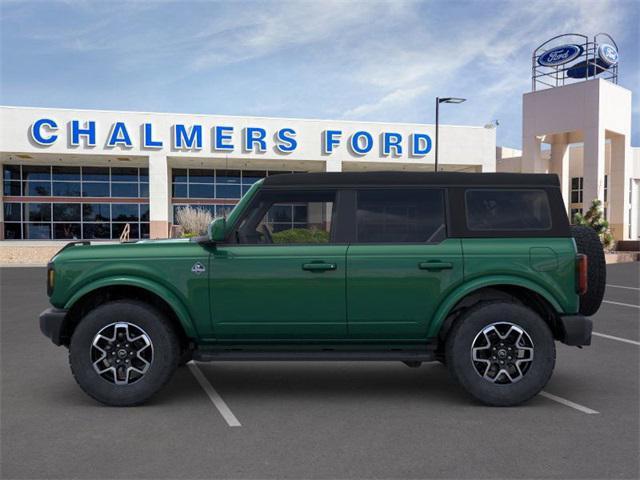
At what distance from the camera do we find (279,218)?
5.29m

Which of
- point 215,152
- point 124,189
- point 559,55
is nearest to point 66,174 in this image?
point 124,189

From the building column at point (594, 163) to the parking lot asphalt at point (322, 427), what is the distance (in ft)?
91.3

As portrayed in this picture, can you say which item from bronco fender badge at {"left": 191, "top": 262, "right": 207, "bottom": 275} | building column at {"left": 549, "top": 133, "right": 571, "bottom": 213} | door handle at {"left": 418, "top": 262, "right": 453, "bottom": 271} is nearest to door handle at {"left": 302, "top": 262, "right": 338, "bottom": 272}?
door handle at {"left": 418, "top": 262, "right": 453, "bottom": 271}

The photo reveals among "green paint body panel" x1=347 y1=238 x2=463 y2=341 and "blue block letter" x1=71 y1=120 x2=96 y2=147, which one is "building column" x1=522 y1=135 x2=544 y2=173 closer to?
"blue block letter" x1=71 y1=120 x2=96 y2=147

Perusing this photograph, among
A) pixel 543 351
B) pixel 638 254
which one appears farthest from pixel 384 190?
pixel 638 254

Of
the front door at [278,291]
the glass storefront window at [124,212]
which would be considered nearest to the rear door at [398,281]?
the front door at [278,291]

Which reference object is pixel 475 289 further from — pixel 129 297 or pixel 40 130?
pixel 40 130

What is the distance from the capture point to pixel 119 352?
4891 millimetres

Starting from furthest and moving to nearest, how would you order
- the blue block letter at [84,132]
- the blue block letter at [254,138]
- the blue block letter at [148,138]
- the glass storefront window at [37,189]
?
the glass storefront window at [37,189] → the blue block letter at [254,138] → the blue block letter at [148,138] → the blue block letter at [84,132]

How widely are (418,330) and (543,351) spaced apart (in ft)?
3.46

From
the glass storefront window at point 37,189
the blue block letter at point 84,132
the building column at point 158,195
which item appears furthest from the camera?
the glass storefront window at point 37,189

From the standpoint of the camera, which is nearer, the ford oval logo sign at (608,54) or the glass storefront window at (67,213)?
the ford oval logo sign at (608,54)

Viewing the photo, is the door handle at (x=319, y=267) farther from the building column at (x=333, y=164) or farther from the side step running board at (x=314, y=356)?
the building column at (x=333, y=164)

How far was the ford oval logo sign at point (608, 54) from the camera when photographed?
32.3 m
